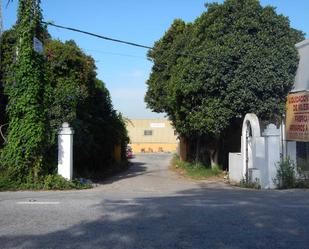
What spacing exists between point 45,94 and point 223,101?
25.2 ft

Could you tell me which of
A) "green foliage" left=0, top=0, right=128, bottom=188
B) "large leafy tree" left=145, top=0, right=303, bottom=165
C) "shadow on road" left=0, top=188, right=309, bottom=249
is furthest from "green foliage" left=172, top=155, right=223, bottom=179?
"shadow on road" left=0, top=188, right=309, bottom=249

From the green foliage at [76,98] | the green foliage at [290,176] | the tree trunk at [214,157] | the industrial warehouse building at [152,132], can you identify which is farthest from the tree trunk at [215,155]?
the industrial warehouse building at [152,132]

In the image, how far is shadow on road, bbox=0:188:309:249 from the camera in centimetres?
702

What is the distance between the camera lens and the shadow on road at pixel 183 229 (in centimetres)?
702

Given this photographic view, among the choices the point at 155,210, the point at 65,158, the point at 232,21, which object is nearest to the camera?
the point at 155,210

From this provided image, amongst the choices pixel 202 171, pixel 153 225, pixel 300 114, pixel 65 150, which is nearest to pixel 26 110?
pixel 65 150

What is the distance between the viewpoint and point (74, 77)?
66.1 ft

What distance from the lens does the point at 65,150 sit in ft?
58.4

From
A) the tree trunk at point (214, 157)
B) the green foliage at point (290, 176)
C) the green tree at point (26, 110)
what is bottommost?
the green foliage at point (290, 176)

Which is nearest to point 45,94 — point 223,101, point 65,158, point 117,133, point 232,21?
point 65,158

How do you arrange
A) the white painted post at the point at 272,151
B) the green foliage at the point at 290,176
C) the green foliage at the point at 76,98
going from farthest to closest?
the green foliage at the point at 76,98
the white painted post at the point at 272,151
the green foliage at the point at 290,176

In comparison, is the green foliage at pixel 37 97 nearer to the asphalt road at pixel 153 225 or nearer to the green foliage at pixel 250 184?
the asphalt road at pixel 153 225

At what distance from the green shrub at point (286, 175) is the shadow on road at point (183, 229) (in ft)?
22.6

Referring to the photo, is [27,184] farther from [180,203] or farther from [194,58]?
[194,58]
